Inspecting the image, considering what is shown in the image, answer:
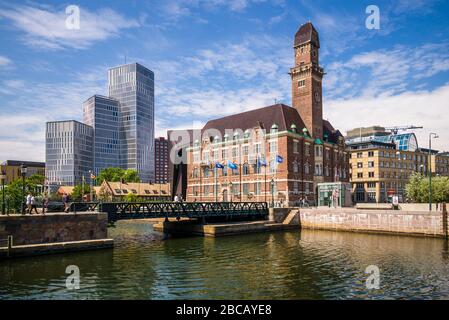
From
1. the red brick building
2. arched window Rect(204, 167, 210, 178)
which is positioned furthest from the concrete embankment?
arched window Rect(204, 167, 210, 178)

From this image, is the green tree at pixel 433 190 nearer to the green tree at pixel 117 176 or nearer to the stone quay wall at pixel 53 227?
the stone quay wall at pixel 53 227

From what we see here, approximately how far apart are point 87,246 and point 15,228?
599cm

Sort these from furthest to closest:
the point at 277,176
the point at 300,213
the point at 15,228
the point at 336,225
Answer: the point at 277,176, the point at 300,213, the point at 336,225, the point at 15,228

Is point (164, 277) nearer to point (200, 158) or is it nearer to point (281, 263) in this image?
point (281, 263)

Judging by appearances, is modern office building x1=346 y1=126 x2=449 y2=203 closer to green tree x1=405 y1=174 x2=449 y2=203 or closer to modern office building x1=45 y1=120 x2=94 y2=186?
green tree x1=405 y1=174 x2=449 y2=203

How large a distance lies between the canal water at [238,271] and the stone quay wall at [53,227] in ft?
7.21

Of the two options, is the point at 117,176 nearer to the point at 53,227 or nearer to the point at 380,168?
the point at 380,168

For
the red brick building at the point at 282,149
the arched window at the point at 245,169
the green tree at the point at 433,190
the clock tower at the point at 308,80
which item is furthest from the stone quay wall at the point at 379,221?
the clock tower at the point at 308,80

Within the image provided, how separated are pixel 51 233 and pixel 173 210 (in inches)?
642

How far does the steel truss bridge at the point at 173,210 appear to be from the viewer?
3791 centimetres

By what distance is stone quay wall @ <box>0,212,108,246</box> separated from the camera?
95.8ft

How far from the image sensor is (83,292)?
1994 centimetres

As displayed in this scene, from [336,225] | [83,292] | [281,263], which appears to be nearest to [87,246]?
[83,292]

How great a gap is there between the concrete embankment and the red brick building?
115ft
